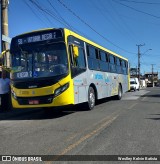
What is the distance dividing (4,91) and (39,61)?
10.7 feet

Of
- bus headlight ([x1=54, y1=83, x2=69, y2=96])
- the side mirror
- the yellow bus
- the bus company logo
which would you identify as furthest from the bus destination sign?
the bus company logo

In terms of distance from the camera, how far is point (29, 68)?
1282 cm

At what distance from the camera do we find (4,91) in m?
15.2

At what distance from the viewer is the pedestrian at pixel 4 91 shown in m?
15.1

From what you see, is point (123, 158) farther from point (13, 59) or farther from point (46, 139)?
point (13, 59)

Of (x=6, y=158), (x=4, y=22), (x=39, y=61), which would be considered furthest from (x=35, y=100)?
(x=6, y=158)

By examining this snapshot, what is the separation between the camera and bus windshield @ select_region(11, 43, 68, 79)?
1249 centimetres

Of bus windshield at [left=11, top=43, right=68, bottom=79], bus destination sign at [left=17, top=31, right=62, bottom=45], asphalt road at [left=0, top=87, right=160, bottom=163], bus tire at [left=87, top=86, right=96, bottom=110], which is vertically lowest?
asphalt road at [left=0, top=87, right=160, bottom=163]

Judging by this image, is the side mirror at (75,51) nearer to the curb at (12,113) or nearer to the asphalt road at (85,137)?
the asphalt road at (85,137)

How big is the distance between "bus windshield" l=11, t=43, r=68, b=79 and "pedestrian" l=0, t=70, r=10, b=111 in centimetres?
206

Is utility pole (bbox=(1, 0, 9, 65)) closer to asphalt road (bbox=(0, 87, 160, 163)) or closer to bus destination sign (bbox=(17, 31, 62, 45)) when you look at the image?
bus destination sign (bbox=(17, 31, 62, 45))

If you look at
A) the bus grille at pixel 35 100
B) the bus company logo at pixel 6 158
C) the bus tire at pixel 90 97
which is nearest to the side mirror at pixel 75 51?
the bus grille at pixel 35 100

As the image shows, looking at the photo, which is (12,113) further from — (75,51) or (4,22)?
(4,22)

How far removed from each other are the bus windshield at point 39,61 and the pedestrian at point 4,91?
2.06 metres
